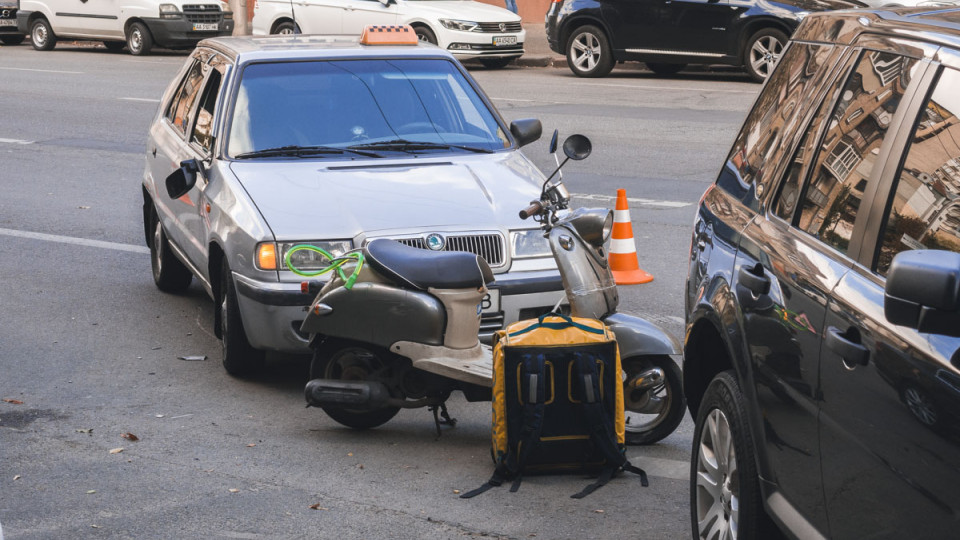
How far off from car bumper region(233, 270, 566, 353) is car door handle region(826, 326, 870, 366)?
3.14 meters

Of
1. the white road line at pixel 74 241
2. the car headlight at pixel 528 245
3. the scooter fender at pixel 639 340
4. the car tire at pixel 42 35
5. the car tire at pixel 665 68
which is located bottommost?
the car tire at pixel 42 35

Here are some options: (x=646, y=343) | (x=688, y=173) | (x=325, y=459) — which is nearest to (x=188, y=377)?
(x=325, y=459)

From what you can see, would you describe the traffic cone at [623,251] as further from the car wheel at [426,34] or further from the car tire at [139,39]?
the car tire at [139,39]

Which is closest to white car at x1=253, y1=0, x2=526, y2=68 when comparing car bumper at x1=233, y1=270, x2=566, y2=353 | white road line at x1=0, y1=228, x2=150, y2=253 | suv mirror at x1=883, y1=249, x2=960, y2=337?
white road line at x1=0, y1=228, x2=150, y2=253

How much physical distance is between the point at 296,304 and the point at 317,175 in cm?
93

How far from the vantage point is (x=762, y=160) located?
4238mm

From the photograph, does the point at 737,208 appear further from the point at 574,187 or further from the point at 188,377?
the point at 574,187

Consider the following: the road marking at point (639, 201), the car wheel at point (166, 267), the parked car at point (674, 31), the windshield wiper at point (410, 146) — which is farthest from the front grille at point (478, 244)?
the parked car at point (674, 31)

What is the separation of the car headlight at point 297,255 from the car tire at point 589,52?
15.6 m

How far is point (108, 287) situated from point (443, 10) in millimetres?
15051

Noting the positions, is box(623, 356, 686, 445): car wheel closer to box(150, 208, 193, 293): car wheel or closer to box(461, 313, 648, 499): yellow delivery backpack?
box(461, 313, 648, 499): yellow delivery backpack

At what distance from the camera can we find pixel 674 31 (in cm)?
2016

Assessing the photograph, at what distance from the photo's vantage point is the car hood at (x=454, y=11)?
2280cm

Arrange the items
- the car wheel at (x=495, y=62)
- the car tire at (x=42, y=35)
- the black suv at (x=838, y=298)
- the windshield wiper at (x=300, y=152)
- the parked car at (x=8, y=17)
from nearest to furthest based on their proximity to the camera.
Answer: the black suv at (x=838, y=298)
the windshield wiper at (x=300, y=152)
the car wheel at (x=495, y=62)
the car tire at (x=42, y=35)
the parked car at (x=8, y=17)
